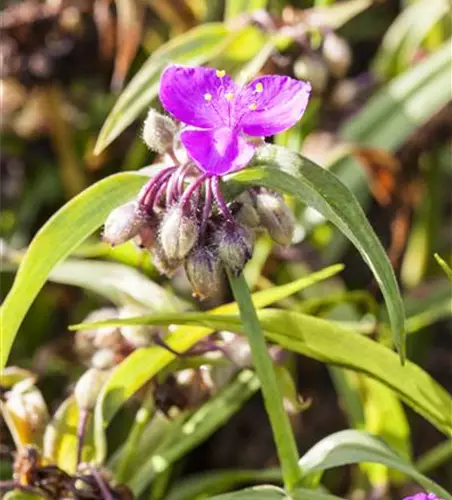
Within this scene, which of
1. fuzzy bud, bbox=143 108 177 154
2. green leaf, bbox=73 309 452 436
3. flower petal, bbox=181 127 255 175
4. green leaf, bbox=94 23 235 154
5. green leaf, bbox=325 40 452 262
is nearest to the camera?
flower petal, bbox=181 127 255 175

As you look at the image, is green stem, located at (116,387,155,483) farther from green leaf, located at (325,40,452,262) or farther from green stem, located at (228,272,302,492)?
green leaf, located at (325,40,452,262)

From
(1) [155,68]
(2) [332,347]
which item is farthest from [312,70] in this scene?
(2) [332,347]

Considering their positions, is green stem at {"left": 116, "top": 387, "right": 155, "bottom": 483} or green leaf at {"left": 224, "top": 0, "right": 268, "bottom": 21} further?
green leaf at {"left": 224, "top": 0, "right": 268, "bottom": 21}

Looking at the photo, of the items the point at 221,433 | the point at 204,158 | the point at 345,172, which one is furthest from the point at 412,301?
the point at 204,158

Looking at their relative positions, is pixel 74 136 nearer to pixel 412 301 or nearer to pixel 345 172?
pixel 345 172

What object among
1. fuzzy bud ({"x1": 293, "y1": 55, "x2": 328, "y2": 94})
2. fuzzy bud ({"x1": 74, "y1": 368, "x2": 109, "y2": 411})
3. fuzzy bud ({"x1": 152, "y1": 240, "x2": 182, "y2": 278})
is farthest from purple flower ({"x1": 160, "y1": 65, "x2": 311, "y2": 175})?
fuzzy bud ({"x1": 293, "y1": 55, "x2": 328, "y2": 94})

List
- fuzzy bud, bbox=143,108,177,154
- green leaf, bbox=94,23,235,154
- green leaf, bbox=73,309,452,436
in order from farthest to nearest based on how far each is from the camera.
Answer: green leaf, bbox=94,23,235,154, green leaf, bbox=73,309,452,436, fuzzy bud, bbox=143,108,177,154
